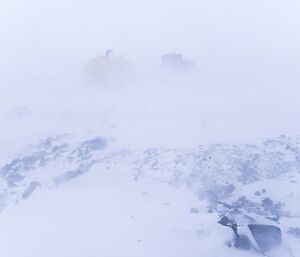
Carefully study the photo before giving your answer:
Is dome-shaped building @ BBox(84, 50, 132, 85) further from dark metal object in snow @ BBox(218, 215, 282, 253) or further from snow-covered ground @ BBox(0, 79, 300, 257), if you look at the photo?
dark metal object in snow @ BBox(218, 215, 282, 253)

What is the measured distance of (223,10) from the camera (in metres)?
32.5

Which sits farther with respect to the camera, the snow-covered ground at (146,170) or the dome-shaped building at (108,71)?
the dome-shaped building at (108,71)

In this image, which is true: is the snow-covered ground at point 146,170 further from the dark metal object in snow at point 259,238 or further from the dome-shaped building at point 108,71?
the dome-shaped building at point 108,71

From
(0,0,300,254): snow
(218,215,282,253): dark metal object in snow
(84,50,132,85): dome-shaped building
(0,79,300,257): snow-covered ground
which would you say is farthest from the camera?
(84,50,132,85): dome-shaped building

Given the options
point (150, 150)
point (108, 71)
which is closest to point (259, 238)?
point (150, 150)

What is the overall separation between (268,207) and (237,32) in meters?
18.8

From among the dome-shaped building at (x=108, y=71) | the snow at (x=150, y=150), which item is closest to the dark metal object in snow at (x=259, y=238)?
the snow at (x=150, y=150)

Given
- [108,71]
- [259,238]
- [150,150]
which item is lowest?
[259,238]

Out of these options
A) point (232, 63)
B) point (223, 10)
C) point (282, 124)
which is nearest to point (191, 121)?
point (282, 124)

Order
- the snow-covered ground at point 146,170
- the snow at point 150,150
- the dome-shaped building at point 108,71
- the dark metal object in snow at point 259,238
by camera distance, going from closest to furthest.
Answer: the dark metal object in snow at point 259,238 < the snow-covered ground at point 146,170 < the snow at point 150,150 < the dome-shaped building at point 108,71

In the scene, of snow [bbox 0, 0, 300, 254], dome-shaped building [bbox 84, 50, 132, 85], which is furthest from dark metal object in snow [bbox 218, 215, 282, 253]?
dome-shaped building [bbox 84, 50, 132, 85]

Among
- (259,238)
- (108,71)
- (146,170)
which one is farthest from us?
(108,71)

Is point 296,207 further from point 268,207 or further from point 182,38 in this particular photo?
point 182,38

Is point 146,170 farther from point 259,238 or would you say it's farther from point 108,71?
point 108,71
